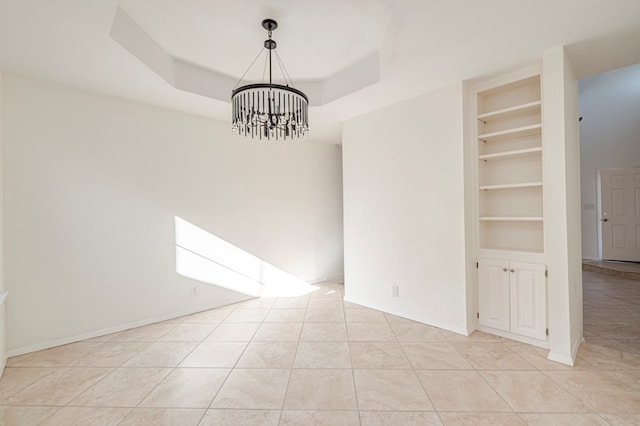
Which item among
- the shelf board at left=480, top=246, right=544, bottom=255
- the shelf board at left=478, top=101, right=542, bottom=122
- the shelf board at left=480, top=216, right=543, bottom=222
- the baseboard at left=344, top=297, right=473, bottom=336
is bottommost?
the baseboard at left=344, top=297, right=473, bottom=336

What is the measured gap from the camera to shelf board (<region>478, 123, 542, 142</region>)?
2668 millimetres

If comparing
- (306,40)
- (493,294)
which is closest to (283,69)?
(306,40)

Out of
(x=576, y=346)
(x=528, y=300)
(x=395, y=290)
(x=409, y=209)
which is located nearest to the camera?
(x=576, y=346)

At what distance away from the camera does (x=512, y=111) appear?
284 centimetres

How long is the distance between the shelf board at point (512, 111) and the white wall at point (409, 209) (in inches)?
12.3

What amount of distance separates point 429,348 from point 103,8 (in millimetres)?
3715

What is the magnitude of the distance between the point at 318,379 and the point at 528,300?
6.96ft

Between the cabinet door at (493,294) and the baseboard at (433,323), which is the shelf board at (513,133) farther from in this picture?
the baseboard at (433,323)

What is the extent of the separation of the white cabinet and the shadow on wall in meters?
2.71

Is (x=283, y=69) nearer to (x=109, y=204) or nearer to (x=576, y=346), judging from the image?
(x=109, y=204)

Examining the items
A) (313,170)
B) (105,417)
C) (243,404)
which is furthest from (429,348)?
(313,170)

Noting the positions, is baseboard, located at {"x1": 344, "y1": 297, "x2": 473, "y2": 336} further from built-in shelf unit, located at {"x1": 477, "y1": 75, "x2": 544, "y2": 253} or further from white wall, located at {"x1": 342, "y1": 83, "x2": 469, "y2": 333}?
built-in shelf unit, located at {"x1": 477, "y1": 75, "x2": 544, "y2": 253}

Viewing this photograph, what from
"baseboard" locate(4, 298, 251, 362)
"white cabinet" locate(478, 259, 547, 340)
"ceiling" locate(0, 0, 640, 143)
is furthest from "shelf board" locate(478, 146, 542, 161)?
"baseboard" locate(4, 298, 251, 362)

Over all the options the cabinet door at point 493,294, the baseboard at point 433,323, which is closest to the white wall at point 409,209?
the baseboard at point 433,323
